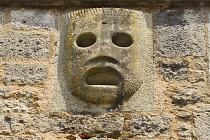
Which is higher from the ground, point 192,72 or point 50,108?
→ point 192,72

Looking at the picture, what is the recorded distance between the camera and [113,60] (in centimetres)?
303

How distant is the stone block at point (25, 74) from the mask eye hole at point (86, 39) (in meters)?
0.27

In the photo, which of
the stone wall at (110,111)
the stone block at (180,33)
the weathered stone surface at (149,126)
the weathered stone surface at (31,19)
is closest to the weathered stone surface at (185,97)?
the stone wall at (110,111)

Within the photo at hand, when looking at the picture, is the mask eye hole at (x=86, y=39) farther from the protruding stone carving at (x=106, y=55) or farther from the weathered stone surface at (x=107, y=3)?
the weathered stone surface at (x=107, y=3)

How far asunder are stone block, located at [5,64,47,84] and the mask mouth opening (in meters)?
0.30

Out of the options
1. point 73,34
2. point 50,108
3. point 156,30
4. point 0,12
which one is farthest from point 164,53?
point 0,12

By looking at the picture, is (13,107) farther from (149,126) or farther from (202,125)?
(202,125)

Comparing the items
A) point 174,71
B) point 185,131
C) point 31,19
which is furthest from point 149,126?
point 31,19

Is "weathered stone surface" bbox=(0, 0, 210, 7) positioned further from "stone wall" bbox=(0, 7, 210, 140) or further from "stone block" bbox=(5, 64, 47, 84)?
"stone block" bbox=(5, 64, 47, 84)

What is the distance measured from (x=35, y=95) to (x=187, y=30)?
104cm

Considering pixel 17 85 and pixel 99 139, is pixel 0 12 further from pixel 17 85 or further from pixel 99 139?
pixel 99 139

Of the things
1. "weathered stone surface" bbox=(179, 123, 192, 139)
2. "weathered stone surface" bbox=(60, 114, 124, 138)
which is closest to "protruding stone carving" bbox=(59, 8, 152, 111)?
"weathered stone surface" bbox=(60, 114, 124, 138)

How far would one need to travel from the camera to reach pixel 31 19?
131 inches

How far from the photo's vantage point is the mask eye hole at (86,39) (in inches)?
123
